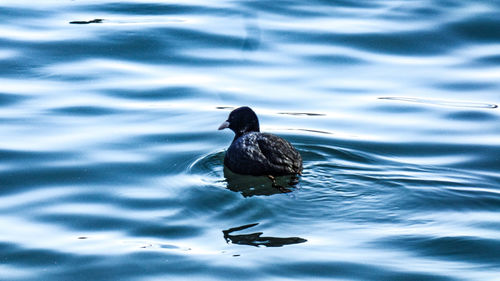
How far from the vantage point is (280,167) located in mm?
9508

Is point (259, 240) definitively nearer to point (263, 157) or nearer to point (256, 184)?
point (256, 184)

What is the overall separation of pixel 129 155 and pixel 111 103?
1.90 meters

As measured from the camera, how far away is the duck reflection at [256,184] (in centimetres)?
921

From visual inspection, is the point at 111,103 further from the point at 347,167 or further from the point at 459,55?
the point at 459,55

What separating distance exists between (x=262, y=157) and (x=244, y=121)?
0.93m

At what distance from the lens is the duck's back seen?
9.55 metres

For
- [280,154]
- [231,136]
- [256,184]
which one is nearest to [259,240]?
[256,184]

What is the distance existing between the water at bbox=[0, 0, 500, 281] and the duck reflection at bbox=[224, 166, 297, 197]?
40 mm

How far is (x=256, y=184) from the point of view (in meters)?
9.53

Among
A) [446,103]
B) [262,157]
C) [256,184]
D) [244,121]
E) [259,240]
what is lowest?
[259,240]

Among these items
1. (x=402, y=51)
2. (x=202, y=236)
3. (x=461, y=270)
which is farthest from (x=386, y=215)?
(x=402, y=51)

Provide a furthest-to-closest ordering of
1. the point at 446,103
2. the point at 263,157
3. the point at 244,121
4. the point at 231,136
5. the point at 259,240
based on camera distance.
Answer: the point at 446,103
the point at 231,136
the point at 244,121
the point at 263,157
the point at 259,240

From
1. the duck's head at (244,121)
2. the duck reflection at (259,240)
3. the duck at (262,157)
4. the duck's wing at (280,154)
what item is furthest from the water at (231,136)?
the duck's head at (244,121)

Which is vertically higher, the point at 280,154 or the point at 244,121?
the point at 244,121
